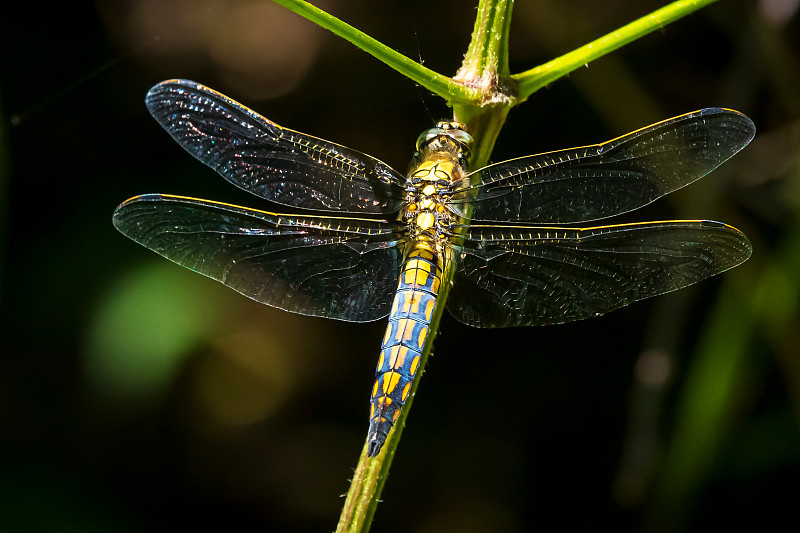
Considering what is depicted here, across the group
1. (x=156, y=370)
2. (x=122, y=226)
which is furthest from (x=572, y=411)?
(x=122, y=226)

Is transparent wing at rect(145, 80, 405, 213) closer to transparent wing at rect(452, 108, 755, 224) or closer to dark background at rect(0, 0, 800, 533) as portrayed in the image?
transparent wing at rect(452, 108, 755, 224)

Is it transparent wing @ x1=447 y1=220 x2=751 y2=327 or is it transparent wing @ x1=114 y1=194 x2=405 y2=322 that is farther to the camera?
transparent wing @ x1=114 y1=194 x2=405 y2=322

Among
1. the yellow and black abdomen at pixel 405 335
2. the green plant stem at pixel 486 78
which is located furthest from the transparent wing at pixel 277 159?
the green plant stem at pixel 486 78

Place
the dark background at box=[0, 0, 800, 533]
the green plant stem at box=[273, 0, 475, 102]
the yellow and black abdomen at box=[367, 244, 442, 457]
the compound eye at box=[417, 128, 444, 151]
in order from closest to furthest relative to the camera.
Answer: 1. the green plant stem at box=[273, 0, 475, 102]
2. the yellow and black abdomen at box=[367, 244, 442, 457]
3. the compound eye at box=[417, 128, 444, 151]
4. the dark background at box=[0, 0, 800, 533]

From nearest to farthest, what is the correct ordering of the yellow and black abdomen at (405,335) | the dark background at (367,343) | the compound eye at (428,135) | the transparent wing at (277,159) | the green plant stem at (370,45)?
the green plant stem at (370,45), the yellow and black abdomen at (405,335), the compound eye at (428,135), the transparent wing at (277,159), the dark background at (367,343)

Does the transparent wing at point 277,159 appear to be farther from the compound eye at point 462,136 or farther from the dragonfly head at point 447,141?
the compound eye at point 462,136

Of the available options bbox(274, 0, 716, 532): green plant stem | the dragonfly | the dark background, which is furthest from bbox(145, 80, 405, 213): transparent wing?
the dark background

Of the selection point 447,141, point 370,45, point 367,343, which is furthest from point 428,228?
point 367,343

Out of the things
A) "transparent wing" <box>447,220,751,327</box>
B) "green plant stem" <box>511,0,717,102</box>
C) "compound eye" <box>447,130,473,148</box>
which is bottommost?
"transparent wing" <box>447,220,751,327</box>
